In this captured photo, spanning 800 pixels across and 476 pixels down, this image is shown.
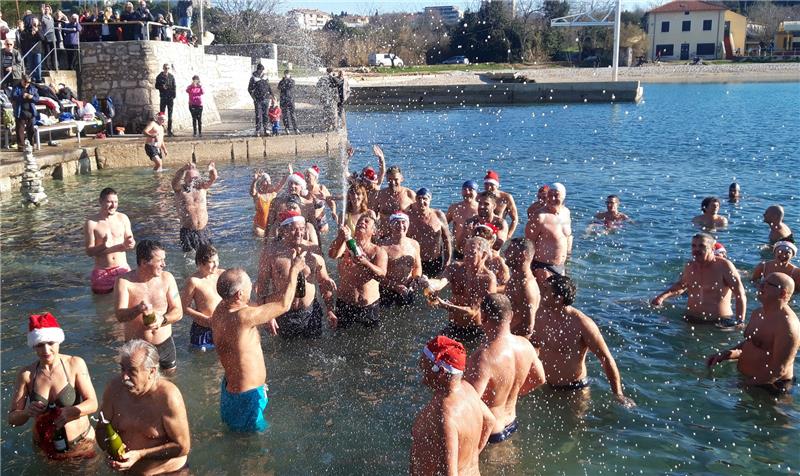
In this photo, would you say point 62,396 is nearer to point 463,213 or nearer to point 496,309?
point 496,309

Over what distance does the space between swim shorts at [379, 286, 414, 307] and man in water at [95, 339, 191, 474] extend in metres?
3.89

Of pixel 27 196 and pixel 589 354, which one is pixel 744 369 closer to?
pixel 589 354

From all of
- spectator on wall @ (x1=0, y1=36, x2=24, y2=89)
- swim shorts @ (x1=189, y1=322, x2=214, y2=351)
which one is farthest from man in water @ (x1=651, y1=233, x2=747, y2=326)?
spectator on wall @ (x1=0, y1=36, x2=24, y2=89)

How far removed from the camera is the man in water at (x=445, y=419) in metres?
3.35

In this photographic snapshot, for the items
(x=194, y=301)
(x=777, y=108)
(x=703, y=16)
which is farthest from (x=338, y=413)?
(x=703, y=16)

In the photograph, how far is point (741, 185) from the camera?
1677 cm

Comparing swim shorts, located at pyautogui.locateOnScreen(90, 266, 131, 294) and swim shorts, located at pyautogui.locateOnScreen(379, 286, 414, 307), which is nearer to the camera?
swim shorts, located at pyautogui.locateOnScreen(379, 286, 414, 307)

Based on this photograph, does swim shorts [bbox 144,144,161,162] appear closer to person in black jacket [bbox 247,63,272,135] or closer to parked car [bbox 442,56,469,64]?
person in black jacket [bbox 247,63,272,135]

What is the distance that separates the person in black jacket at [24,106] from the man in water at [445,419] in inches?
567

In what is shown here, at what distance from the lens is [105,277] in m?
7.92

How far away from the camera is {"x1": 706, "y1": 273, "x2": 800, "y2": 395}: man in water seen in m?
5.50

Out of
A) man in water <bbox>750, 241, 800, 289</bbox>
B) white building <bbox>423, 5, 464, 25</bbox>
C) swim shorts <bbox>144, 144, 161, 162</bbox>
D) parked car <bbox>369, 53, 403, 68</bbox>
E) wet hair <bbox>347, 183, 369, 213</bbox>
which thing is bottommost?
man in water <bbox>750, 241, 800, 289</bbox>

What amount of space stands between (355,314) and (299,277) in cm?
125

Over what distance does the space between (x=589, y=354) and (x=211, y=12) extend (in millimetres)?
51490
